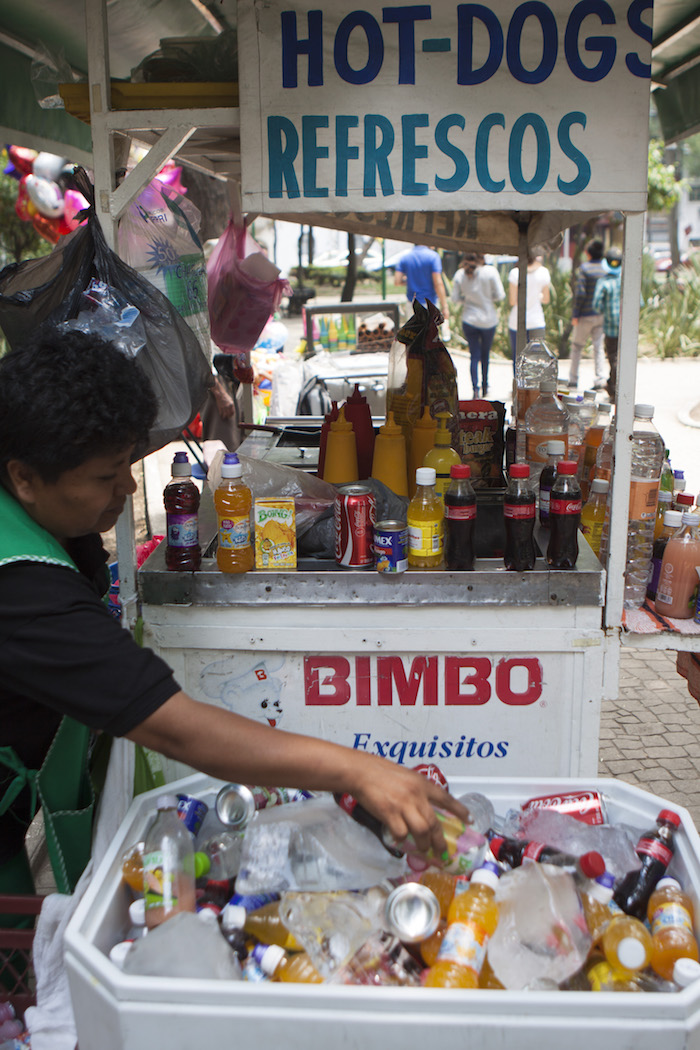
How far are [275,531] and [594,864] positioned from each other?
1228mm

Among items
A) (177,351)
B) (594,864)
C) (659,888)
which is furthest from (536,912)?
(177,351)

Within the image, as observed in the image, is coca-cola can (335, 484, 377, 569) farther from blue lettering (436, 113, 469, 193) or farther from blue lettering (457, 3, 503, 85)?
blue lettering (457, 3, 503, 85)

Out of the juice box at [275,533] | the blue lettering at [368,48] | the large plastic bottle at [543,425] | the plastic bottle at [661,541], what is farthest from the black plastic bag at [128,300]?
the plastic bottle at [661,541]

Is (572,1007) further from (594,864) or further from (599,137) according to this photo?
(599,137)

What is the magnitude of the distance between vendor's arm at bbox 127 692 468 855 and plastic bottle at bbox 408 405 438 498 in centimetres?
146

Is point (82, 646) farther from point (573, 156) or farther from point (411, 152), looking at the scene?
point (573, 156)

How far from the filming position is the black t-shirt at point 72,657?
159 cm

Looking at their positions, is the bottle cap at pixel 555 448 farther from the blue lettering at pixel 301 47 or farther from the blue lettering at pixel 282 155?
the blue lettering at pixel 301 47

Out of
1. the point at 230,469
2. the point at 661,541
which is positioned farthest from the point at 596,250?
the point at 230,469

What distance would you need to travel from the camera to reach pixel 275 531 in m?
2.53

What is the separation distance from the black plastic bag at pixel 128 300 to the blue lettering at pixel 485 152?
94 centimetres

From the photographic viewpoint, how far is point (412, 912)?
1728 mm

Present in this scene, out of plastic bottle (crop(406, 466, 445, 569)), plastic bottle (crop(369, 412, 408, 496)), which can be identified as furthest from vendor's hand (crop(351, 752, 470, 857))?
plastic bottle (crop(369, 412, 408, 496))

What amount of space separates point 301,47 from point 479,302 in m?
9.54
